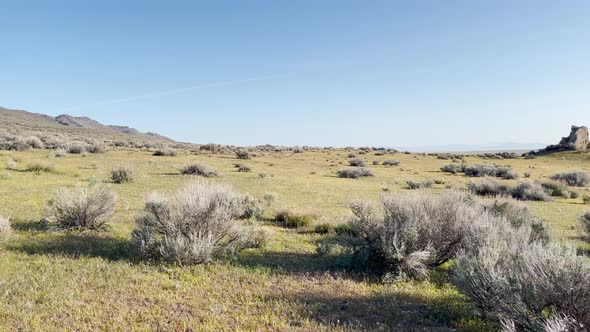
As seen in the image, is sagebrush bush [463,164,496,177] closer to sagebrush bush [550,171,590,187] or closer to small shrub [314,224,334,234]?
sagebrush bush [550,171,590,187]

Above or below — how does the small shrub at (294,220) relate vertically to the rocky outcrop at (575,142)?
below

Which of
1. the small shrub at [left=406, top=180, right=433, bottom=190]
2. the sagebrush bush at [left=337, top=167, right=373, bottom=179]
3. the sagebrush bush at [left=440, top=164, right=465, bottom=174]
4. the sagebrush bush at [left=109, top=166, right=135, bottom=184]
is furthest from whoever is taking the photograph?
the sagebrush bush at [left=440, top=164, right=465, bottom=174]

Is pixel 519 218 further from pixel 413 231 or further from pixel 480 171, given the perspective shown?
pixel 480 171

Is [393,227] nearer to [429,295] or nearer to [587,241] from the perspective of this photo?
[429,295]

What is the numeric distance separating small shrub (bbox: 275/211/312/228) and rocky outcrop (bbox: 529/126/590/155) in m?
76.9

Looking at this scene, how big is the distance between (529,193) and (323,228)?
669 inches

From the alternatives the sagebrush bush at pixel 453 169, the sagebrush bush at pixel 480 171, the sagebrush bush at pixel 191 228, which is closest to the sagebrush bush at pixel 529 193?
the sagebrush bush at pixel 480 171

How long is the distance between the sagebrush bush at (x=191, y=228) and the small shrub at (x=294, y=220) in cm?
399

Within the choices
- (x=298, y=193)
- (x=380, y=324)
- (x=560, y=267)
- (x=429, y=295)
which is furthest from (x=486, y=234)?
(x=298, y=193)

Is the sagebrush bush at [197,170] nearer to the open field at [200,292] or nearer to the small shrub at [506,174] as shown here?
the open field at [200,292]

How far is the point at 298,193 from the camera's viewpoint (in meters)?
21.6

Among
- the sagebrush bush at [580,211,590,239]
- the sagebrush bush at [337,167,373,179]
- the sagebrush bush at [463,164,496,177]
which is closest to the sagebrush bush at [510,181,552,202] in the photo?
the sagebrush bush at [580,211,590,239]

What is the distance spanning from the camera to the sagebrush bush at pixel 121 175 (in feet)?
68.3

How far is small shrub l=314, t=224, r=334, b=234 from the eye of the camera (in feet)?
41.4
